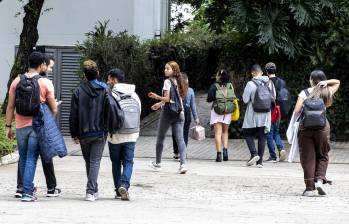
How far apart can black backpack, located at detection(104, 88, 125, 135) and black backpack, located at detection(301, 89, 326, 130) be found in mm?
2467

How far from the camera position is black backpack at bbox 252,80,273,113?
545 inches

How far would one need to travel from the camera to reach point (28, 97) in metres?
9.50

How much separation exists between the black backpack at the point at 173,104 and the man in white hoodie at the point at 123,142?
2514 mm

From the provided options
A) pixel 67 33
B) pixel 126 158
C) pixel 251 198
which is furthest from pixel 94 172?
pixel 67 33

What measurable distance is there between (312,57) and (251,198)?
7.54m

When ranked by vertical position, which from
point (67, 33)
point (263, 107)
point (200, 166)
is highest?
point (67, 33)

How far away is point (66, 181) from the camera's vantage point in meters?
12.0

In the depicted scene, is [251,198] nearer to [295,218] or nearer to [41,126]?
[295,218]

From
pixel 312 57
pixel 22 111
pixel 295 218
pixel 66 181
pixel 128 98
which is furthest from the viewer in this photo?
pixel 312 57

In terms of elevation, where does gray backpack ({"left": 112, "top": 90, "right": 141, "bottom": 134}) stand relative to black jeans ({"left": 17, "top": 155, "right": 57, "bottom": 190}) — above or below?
above

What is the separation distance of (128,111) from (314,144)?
2.54m

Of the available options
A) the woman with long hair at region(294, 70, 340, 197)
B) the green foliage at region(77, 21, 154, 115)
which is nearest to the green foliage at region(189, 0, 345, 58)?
the green foliage at region(77, 21, 154, 115)

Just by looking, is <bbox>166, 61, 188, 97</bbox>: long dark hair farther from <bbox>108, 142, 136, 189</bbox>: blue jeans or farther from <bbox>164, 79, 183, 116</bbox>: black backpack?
<bbox>108, 142, 136, 189</bbox>: blue jeans

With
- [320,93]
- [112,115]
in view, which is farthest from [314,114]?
[112,115]
